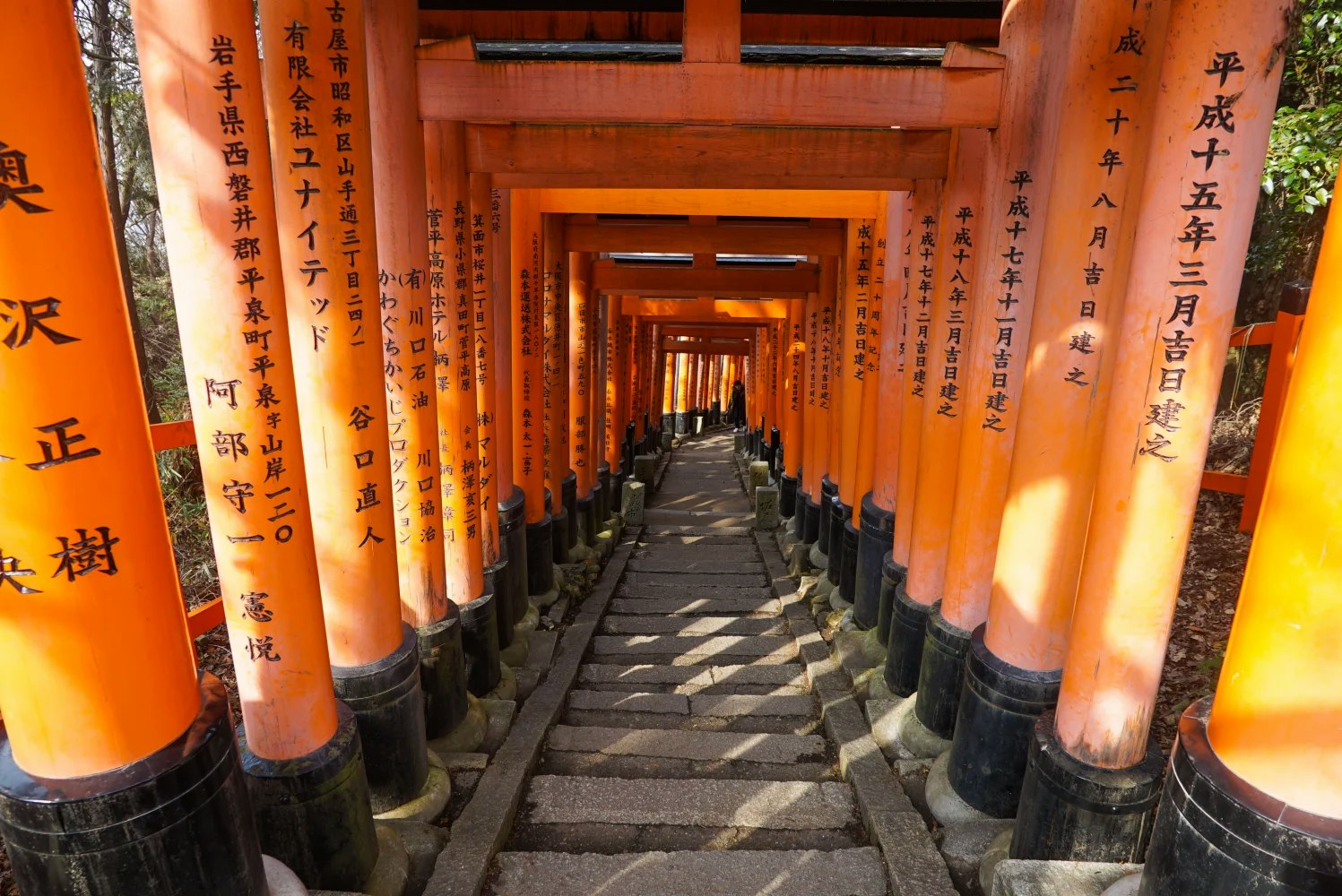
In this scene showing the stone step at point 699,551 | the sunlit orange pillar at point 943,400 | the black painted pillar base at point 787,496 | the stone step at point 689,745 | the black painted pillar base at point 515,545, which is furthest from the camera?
the black painted pillar base at point 787,496

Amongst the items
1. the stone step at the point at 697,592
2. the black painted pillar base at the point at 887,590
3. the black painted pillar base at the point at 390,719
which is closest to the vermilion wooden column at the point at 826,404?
the stone step at the point at 697,592

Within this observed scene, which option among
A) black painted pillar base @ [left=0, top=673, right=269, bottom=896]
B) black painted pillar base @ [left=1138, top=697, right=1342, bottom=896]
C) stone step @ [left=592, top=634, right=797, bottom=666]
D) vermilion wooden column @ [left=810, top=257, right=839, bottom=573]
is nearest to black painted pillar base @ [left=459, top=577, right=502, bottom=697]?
stone step @ [left=592, top=634, right=797, bottom=666]

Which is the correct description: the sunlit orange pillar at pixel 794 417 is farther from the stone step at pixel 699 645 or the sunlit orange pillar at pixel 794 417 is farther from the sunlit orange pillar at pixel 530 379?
the sunlit orange pillar at pixel 530 379

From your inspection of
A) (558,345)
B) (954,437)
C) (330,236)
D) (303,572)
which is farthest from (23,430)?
(558,345)

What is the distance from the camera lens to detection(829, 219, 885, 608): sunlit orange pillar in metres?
7.02

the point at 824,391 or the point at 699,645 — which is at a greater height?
the point at 824,391

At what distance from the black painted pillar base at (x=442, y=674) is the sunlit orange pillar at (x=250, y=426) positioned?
1137mm

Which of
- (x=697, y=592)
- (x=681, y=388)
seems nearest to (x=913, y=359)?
(x=697, y=592)

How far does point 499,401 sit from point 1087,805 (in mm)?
4883

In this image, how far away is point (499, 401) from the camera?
20.7ft

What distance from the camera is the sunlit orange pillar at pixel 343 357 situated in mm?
3084

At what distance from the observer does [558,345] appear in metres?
8.80

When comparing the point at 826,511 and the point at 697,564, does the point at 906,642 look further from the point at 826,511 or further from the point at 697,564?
the point at 697,564

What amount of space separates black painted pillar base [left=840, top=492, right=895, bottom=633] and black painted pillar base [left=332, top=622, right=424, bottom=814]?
3.66 meters
